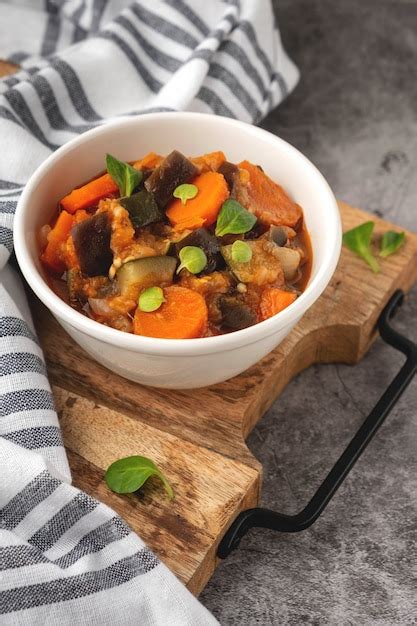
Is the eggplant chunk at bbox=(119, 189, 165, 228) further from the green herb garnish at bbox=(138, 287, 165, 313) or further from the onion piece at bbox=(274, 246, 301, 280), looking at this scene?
the onion piece at bbox=(274, 246, 301, 280)

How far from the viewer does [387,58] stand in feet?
13.2

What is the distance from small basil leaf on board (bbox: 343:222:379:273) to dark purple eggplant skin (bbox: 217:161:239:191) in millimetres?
562

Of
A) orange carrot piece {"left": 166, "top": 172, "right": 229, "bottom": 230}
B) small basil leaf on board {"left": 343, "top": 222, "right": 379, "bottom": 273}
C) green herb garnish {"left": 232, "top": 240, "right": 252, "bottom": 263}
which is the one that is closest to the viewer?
green herb garnish {"left": 232, "top": 240, "right": 252, "bottom": 263}

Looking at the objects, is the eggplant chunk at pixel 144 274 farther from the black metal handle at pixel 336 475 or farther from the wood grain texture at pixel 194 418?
the black metal handle at pixel 336 475

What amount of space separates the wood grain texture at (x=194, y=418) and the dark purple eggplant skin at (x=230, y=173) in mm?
523

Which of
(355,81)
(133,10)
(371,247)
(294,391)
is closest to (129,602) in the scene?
(294,391)

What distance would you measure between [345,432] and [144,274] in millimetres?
915

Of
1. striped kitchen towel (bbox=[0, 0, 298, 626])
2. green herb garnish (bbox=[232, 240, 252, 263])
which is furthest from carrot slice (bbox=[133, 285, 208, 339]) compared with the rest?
striped kitchen towel (bbox=[0, 0, 298, 626])

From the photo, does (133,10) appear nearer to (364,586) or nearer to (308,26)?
(308,26)

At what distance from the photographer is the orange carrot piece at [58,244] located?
253cm

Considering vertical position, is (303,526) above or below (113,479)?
below

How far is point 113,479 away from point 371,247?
1233mm

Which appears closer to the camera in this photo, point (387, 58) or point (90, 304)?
point (90, 304)

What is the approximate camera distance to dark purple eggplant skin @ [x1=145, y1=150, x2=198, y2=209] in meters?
2.51
